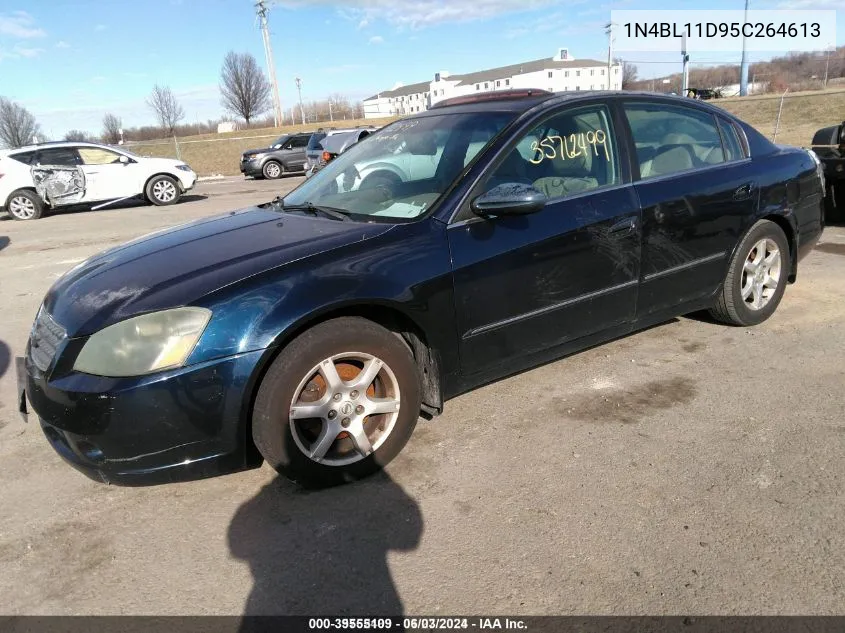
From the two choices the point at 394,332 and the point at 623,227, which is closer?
the point at 394,332

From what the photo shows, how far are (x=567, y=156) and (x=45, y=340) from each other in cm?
272

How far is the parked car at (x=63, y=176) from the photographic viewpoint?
43.0ft

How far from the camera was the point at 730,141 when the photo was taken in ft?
13.6

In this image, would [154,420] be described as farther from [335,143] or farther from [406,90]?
A: [406,90]

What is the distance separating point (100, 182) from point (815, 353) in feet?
45.9

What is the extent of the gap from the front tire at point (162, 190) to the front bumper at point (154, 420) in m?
13.0

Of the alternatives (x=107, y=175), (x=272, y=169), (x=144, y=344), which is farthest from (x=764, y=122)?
(x=144, y=344)

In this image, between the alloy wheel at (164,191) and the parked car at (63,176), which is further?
the alloy wheel at (164,191)

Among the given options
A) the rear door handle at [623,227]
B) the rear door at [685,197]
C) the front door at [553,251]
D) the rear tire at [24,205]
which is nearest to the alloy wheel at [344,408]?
the front door at [553,251]

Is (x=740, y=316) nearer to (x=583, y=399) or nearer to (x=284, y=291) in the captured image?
(x=583, y=399)

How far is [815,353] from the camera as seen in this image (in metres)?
3.92

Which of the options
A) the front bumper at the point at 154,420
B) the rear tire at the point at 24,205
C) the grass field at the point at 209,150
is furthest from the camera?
the grass field at the point at 209,150

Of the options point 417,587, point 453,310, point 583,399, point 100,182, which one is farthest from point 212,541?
point 100,182

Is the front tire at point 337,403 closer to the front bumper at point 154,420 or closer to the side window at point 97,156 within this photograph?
the front bumper at point 154,420
